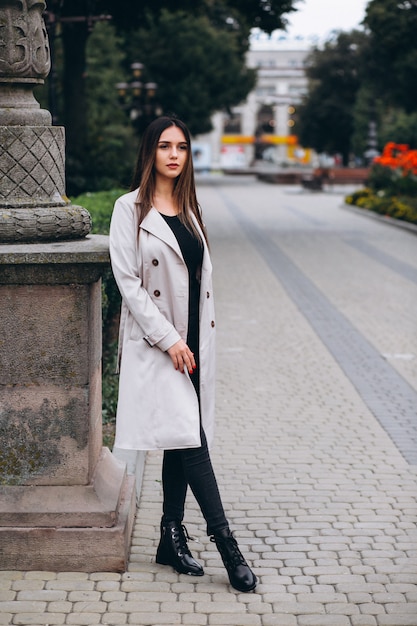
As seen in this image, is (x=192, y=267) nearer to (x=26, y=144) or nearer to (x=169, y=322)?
(x=169, y=322)

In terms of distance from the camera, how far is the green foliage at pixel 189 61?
157ft

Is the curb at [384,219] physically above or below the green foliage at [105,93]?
below

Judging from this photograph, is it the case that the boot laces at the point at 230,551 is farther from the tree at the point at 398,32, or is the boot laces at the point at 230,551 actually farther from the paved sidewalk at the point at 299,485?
the tree at the point at 398,32

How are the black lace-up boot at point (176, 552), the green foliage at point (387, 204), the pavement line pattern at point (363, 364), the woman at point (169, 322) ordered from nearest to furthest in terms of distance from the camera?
the woman at point (169, 322) < the black lace-up boot at point (176, 552) < the pavement line pattern at point (363, 364) < the green foliage at point (387, 204)

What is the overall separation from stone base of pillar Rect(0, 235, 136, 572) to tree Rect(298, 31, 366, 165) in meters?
62.5

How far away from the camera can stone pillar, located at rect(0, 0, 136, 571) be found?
13.8ft

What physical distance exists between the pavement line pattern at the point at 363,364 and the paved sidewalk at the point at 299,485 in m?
0.02

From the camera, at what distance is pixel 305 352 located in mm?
9391

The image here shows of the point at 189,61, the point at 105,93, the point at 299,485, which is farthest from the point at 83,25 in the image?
the point at 189,61

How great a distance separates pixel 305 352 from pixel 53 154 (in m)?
Result: 5.42

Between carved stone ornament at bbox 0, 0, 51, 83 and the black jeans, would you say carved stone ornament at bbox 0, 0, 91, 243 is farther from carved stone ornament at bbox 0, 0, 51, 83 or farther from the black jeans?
the black jeans

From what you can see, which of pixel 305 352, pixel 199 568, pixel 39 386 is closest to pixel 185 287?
pixel 39 386

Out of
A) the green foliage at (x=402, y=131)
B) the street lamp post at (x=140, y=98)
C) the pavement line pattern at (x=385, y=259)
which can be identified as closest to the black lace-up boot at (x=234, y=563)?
the pavement line pattern at (x=385, y=259)

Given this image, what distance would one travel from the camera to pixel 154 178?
4.28 metres
